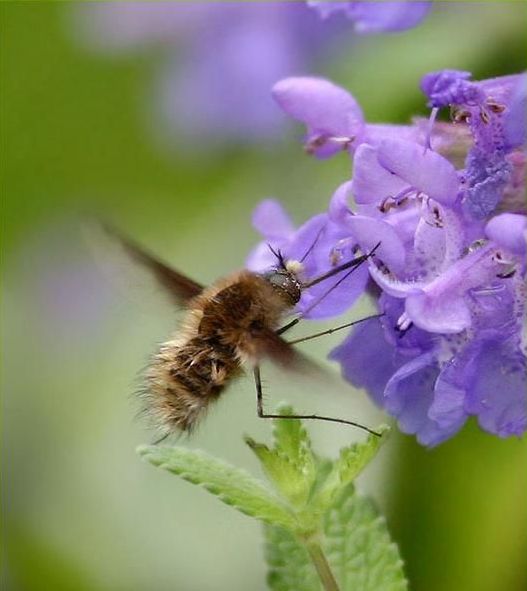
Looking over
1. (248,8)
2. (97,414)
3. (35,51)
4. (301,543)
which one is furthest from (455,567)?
(35,51)

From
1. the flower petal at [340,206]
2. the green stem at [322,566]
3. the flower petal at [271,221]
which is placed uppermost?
the flower petal at [271,221]

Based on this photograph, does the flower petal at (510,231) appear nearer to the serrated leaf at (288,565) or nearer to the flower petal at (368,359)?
the flower petal at (368,359)

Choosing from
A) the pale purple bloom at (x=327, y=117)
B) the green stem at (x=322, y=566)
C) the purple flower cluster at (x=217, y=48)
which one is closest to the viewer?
the green stem at (x=322, y=566)

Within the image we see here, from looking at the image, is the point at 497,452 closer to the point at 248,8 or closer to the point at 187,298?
the point at 187,298

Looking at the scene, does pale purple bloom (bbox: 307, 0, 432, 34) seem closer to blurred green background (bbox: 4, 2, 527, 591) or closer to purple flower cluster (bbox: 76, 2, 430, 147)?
blurred green background (bbox: 4, 2, 527, 591)

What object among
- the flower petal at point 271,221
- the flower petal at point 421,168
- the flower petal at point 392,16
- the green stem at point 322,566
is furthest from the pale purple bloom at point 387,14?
the green stem at point 322,566

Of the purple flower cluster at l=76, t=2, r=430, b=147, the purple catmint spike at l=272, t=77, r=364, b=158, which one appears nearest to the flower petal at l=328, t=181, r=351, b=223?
the purple catmint spike at l=272, t=77, r=364, b=158

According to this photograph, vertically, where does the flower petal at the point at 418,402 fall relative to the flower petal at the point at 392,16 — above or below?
below
